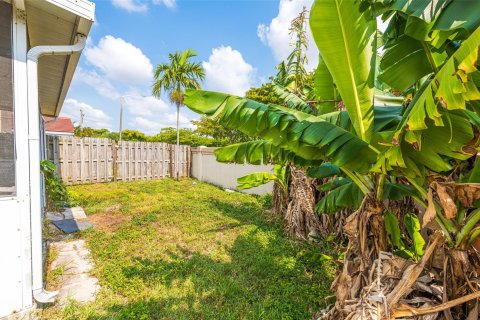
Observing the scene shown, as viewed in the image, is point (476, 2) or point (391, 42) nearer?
point (476, 2)

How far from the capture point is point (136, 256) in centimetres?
401

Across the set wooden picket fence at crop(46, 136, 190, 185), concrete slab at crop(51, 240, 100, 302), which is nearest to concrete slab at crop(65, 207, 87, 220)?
concrete slab at crop(51, 240, 100, 302)

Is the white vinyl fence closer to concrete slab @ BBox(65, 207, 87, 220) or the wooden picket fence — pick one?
the wooden picket fence

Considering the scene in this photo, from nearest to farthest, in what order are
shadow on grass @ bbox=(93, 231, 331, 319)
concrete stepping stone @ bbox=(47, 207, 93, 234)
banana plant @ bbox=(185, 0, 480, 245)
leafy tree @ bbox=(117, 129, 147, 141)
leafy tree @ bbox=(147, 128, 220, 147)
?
1. banana plant @ bbox=(185, 0, 480, 245)
2. shadow on grass @ bbox=(93, 231, 331, 319)
3. concrete stepping stone @ bbox=(47, 207, 93, 234)
4. leafy tree @ bbox=(147, 128, 220, 147)
5. leafy tree @ bbox=(117, 129, 147, 141)

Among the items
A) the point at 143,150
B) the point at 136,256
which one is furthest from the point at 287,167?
the point at 143,150

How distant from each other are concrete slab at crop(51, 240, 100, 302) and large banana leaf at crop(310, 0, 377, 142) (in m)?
3.59

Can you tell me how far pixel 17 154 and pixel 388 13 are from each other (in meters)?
3.44

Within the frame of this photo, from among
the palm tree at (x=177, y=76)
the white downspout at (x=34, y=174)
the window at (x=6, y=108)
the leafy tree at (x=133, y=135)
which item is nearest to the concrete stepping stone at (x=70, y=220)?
the white downspout at (x=34, y=174)

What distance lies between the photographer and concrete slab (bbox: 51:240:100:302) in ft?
9.68

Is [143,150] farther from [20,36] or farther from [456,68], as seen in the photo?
[456,68]

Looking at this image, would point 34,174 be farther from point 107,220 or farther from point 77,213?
point 77,213

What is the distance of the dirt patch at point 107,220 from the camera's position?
5.37m

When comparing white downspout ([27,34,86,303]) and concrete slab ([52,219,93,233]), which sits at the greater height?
white downspout ([27,34,86,303])

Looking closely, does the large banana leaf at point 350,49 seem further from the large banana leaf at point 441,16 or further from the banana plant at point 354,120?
the large banana leaf at point 441,16
